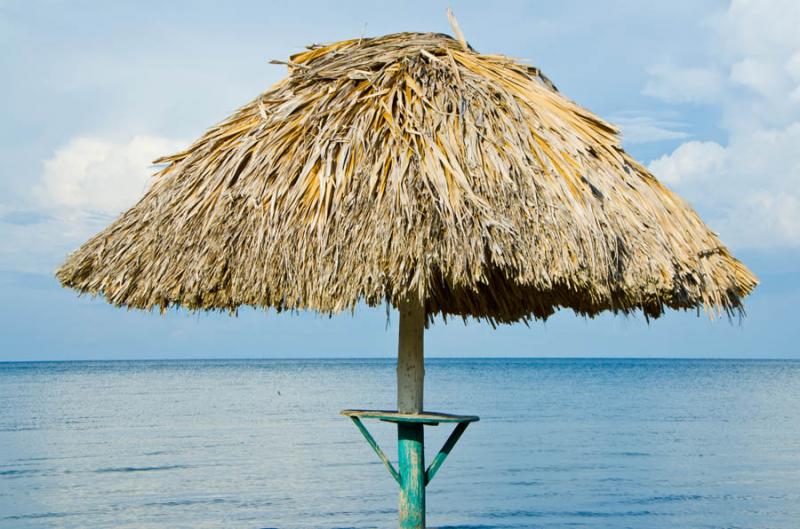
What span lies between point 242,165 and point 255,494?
20.1 feet

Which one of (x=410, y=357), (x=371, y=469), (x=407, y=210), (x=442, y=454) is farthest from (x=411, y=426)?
(x=371, y=469)

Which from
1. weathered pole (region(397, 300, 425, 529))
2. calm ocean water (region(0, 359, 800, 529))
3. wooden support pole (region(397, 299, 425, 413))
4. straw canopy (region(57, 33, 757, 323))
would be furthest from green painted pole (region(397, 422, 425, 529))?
calm ocean water (region(0, 359, 800, 529))

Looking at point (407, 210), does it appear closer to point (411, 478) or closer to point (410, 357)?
point (410, 357)

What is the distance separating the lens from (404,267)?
152 inches

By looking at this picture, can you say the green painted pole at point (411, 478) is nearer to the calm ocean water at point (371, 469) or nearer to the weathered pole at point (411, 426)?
the weathered pole at point (411, 426)

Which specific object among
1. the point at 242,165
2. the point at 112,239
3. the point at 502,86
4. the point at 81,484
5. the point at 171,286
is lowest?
the point at 81,484

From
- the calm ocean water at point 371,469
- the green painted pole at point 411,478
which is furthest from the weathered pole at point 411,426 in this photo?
the calm ocean water at point 371,469

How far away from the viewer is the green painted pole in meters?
4.68

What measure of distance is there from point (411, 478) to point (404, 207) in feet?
5.34

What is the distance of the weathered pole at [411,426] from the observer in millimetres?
4684

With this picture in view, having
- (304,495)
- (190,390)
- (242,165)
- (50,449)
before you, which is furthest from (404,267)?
(190,390)

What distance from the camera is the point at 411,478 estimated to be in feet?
15.4

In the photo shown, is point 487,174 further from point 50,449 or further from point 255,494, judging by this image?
point 50,449

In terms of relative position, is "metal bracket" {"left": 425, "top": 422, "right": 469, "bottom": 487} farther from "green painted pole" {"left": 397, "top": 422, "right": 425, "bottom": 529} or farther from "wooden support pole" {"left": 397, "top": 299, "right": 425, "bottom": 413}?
"wooden support pole" {"left": 397, "top": 299, "right": 425, "bottom": 413}
